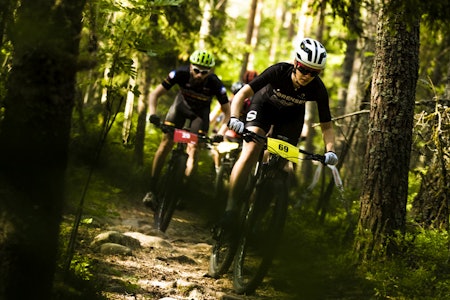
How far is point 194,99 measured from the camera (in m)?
9.22

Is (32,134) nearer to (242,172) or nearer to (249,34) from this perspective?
(242,172)

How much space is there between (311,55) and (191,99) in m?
3.45

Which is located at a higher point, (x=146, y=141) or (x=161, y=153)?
(x=146, y=141)

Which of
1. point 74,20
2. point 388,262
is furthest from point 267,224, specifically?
point 74,20

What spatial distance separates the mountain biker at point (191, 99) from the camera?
884cm

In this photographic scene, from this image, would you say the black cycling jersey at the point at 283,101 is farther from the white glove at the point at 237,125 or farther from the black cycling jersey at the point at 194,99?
the black cycling jersey at the point at 194,99

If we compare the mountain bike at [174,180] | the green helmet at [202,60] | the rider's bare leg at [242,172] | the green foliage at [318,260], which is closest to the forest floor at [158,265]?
the mountain bike at [174,180]

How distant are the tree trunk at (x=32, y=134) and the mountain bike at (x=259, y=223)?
8.70ft

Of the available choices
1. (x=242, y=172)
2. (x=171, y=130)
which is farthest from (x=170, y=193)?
(x=242, y=172)

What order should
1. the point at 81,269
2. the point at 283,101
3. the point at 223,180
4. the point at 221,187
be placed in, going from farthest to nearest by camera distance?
1. the point at 223,180
2. the point at 221,187
3. the point at 283,101
4. the point at 81,269

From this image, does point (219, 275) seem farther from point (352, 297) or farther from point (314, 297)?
point (314, 297)

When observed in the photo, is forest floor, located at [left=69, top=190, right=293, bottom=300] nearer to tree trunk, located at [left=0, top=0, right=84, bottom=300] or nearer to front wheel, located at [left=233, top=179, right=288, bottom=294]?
front wheel, located at [left=233, top=179, right=288, bottom=294]

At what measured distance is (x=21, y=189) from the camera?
3.48 metres

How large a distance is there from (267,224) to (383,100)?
2083 millimetres
